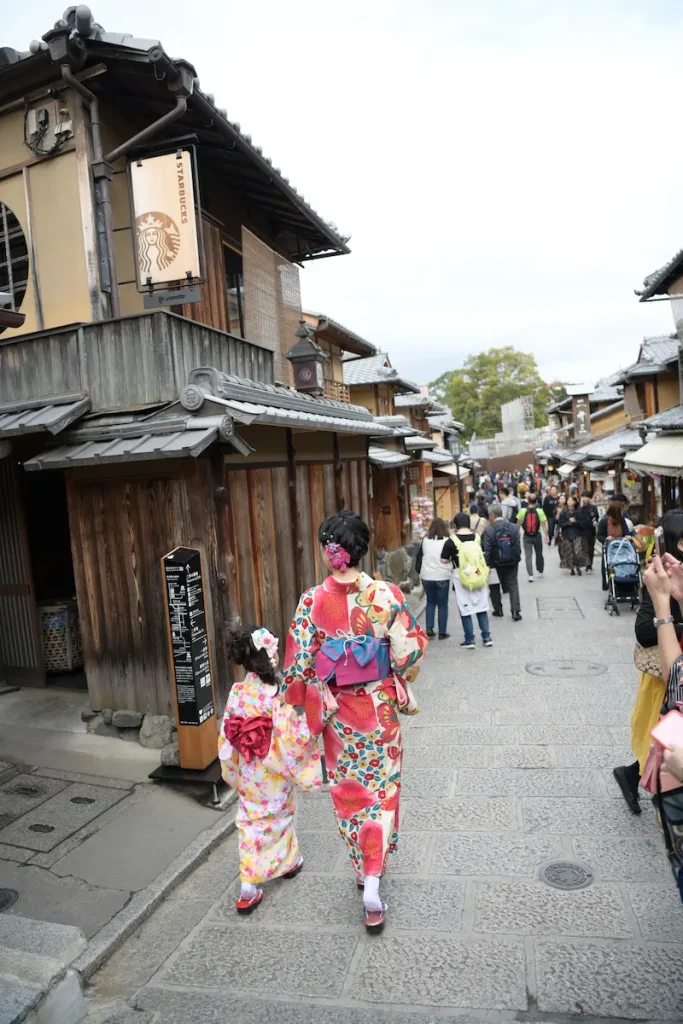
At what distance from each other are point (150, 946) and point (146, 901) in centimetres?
38

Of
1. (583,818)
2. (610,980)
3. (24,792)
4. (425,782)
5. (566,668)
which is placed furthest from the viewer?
(566,668)

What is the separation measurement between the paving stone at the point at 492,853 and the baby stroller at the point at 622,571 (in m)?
8.30

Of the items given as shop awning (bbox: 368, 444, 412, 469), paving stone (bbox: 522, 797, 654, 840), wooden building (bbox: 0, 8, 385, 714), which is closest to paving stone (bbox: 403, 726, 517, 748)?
paving stone (bbox: 522, 797, 654, 840)

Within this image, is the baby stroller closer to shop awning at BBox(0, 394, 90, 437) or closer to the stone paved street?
the stone paved street

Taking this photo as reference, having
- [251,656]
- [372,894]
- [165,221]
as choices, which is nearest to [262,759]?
[251,656]

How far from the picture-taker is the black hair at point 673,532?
12.7 feet

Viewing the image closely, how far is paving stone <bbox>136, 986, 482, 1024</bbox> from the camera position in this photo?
3.31 m

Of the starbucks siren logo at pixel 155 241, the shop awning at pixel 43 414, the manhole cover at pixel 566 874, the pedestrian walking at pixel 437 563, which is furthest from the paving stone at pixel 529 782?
the starbucks siren logo at pixel 155 241

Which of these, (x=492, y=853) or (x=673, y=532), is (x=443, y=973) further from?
(x=673, y=532)

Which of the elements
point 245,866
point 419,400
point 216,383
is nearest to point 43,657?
point 216,383

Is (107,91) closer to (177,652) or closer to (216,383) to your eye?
(216,383)

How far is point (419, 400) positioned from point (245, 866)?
26597 millimetres

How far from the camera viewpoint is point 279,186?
9.59 metres

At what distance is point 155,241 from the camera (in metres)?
6.95
